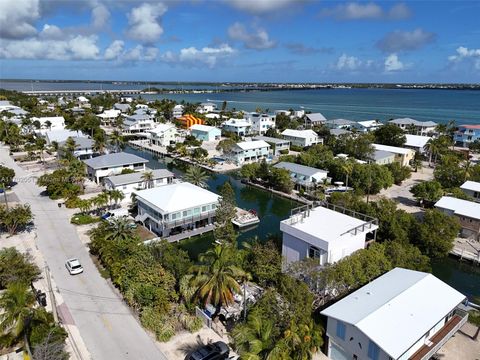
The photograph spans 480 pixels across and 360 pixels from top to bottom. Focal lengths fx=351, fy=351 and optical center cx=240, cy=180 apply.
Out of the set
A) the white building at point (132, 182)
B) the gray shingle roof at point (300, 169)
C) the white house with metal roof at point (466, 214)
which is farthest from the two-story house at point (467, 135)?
the white building at point (132, 182)

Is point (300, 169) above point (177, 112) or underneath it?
underneath

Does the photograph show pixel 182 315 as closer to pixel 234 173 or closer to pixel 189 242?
pixel 189 242

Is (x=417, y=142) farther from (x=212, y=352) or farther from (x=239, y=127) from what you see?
(x=212, y=352)

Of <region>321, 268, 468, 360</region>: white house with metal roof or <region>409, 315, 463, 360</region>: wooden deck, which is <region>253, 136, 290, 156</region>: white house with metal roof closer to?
<region>321, 268, 468, 360</region>: white house with metal roof

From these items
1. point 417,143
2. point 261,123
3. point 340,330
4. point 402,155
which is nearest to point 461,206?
point 340,330

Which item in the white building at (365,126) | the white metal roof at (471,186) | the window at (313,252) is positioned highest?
the white building at (365,126)

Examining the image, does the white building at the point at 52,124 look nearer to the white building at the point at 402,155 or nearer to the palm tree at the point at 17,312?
the white building at the point at 402,155

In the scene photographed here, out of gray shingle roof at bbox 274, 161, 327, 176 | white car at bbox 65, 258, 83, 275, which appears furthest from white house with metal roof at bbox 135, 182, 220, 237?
gray shingle roof at bbox 274, 161, 327, 176

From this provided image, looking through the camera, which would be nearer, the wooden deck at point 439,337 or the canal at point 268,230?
the wooden deck at point 439,337
